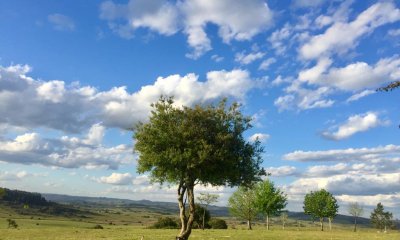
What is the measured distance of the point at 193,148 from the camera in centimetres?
4131

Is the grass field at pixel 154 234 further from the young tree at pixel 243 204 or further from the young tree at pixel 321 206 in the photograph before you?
the young tree at pixel 321 206

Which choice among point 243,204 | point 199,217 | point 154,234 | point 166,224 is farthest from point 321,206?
point 154,234

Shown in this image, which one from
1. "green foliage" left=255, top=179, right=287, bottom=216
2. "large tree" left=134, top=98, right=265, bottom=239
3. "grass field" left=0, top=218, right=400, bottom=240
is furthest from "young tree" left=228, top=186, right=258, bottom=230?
"large tree" left=134, top=98, right=265, bottom=239

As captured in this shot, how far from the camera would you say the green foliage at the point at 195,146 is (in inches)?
1626

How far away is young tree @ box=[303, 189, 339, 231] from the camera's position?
13975 cm

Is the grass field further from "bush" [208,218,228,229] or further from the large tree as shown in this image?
"bush" [208,218,228,229]

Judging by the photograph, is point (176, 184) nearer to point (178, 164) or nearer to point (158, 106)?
point (178, 164)

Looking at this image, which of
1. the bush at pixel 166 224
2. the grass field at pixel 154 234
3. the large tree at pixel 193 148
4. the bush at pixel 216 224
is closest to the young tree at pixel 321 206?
the bush at pixel 216 224

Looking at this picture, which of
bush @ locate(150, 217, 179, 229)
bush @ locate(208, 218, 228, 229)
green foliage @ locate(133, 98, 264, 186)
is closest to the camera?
green foliage @ locate(133, 98, 264, 186)

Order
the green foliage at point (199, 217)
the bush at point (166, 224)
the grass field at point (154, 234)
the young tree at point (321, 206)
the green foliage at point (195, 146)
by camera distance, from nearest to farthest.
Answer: the green foliage at point (195, 146) < the grass field at point (154, 234) < the green foliage at point (199, 217) < the bush at point (166, 224) < the young tree at point (321, 206)

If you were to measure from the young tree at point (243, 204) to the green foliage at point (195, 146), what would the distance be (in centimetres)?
8165

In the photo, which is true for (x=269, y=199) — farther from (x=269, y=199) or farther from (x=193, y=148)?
(x=193, y=148)

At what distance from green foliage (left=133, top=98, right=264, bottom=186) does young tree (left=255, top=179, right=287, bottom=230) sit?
7525 cm

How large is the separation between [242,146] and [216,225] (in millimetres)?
79049
